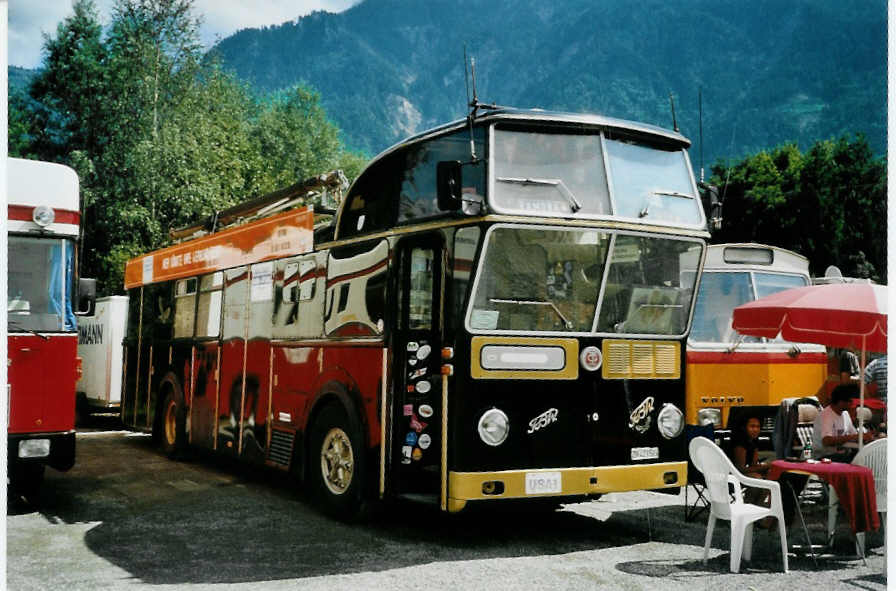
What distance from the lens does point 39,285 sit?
8406mm

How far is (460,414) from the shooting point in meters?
7.00

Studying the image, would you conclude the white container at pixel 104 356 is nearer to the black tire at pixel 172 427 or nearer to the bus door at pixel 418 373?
the black tire at pixel 172 427

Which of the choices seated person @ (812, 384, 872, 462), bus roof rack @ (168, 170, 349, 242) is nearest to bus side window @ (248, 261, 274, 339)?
bus roof rack @ (168, 170, 349, 242)

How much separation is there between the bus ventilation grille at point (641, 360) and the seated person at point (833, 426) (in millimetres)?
1490

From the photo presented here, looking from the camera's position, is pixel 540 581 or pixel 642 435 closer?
pixel 540 581

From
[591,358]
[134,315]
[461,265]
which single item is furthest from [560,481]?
[134,315]

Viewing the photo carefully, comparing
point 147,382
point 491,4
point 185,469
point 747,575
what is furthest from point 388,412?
point 491,4

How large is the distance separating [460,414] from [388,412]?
0.73 meters

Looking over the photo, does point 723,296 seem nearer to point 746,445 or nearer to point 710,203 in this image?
point 746,445

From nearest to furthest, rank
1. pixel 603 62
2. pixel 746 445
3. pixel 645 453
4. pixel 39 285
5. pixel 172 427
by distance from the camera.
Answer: pixel 645 453
pixel 39 285
pixel 746 445
pixel 172 427
pixel 603 62

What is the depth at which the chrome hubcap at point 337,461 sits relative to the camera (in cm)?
809

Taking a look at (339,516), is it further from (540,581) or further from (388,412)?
(540,581)

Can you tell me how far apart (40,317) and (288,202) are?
9.80 ft

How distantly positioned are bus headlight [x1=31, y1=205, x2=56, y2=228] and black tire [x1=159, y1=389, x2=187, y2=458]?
4143 millimetres
